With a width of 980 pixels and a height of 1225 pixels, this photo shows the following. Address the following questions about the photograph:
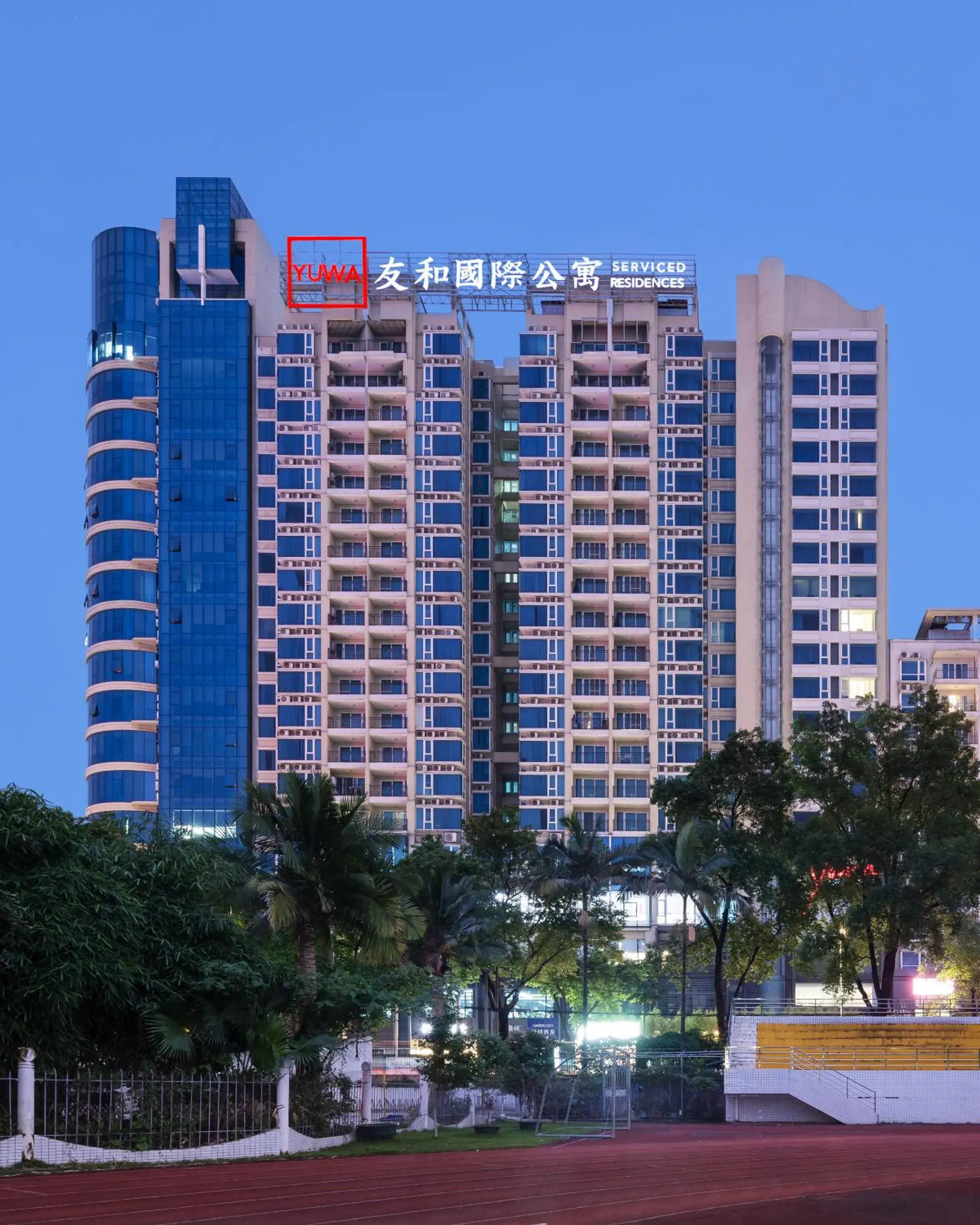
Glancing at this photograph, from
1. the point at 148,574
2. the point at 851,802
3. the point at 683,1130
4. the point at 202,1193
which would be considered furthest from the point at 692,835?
the point at 148,574

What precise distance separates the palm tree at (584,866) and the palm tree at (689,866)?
1756 millimetres

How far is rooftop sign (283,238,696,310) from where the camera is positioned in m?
109

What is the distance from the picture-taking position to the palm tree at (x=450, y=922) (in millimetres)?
62781

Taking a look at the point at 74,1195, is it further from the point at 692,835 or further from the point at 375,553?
the point at 375,553

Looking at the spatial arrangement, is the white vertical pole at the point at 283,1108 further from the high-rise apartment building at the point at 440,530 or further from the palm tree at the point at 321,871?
the high-rise apartment building at the point at 440,530

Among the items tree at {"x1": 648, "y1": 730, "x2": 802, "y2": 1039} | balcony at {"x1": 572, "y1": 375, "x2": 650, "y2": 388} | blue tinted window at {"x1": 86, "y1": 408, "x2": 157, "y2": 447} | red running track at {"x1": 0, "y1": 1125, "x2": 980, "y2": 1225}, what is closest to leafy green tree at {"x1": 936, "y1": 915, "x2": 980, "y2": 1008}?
tree at {"x1": 648, "y1": 730, "x2": 802, "y2": 1039}

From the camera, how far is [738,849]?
68625 millimetres

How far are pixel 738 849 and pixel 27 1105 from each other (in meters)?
40.2

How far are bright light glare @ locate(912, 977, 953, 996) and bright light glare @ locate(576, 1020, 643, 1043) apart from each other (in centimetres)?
1636

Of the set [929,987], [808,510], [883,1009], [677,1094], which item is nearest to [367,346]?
[808,510]

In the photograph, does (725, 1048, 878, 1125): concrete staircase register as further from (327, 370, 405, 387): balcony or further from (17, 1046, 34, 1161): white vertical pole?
(327, 370, 405, 387): balcony

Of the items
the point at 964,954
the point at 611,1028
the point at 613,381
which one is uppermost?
the point at 613,381

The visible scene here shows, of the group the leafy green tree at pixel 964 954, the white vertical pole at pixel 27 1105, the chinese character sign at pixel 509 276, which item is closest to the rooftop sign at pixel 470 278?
the chinese character sign at pixel 509 276

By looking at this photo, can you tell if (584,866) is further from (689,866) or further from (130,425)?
(130,425)
